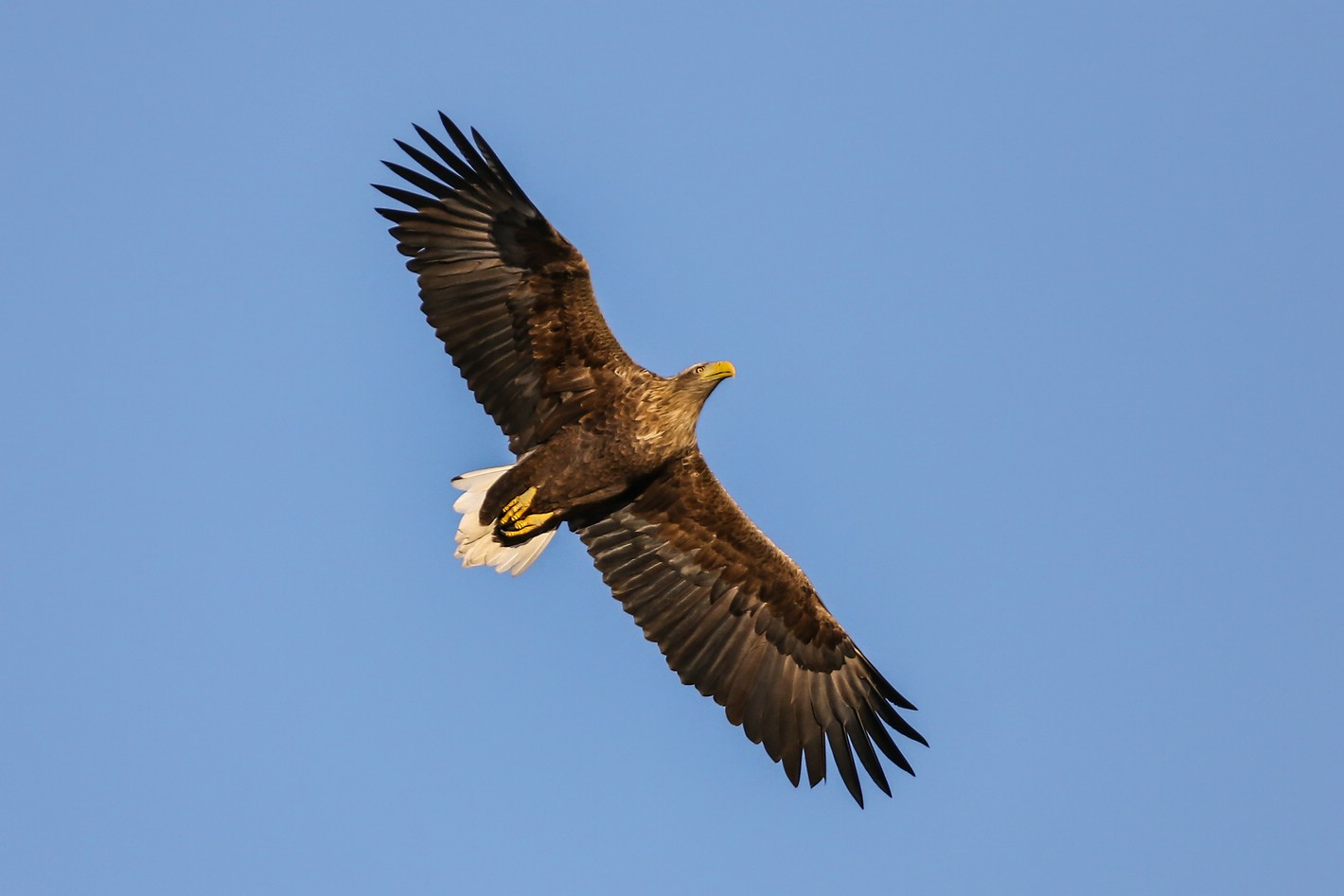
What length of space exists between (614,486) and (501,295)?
143 centimetres

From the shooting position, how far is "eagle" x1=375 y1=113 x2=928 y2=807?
1111 centimetres

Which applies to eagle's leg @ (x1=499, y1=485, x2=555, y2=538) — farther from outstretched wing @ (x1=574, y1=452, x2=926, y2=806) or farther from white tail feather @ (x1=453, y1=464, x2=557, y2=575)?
outstretched wing @ (x1=574, y1=452, x2=926, y2=806)

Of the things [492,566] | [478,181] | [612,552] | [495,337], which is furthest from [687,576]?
[478,181]

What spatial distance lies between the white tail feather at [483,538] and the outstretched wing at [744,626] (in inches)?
14.6

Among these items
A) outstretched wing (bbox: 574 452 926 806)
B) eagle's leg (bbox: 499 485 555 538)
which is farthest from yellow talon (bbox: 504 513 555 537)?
outstretched wing (bbox: 574 452 926 806)

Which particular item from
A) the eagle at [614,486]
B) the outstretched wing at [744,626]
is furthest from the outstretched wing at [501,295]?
the outstretched wing at [744,626]

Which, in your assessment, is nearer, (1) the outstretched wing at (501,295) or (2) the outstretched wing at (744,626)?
(1) the outstretched wing at (501,295)

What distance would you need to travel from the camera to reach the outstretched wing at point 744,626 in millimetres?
11945

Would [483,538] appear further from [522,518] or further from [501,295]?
[501,295]

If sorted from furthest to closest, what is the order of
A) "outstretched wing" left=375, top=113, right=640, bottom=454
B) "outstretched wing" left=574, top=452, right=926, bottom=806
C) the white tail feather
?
"outstretched wing" left=574, top=452, right=926, bottom=806 → the white tail feather → "outstretched wing" left=375, top=113, right=640, bottom=454

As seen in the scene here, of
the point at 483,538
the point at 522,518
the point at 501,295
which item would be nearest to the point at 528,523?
the point at 522,518

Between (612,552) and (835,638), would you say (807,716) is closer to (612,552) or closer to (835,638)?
(835,638)

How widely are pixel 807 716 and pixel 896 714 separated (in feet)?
2.01

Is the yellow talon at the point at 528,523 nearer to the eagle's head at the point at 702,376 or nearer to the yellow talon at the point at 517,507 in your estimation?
the yellow talon at the point at 517,507
